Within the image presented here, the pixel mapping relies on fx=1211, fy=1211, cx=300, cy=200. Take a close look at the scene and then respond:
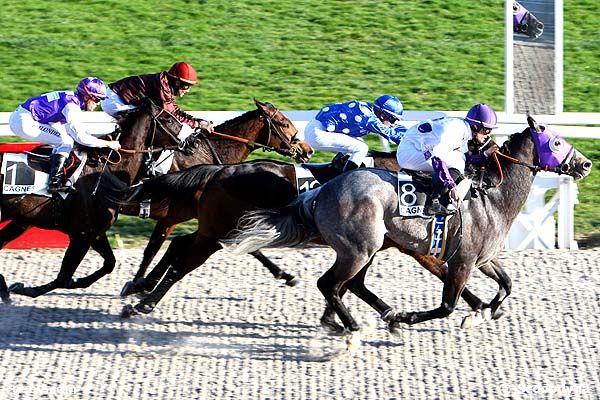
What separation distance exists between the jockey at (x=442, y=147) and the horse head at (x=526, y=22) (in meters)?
2.62

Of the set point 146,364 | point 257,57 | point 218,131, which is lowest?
point 257,57

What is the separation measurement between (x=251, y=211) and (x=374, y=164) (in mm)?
1199

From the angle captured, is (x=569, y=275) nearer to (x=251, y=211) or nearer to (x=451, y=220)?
(x=451, y=220)

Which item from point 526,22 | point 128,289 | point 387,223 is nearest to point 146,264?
point 128,289

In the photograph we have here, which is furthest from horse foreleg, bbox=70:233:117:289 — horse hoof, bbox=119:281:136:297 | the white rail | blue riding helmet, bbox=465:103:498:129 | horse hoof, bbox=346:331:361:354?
blue riding helmet, bbox=465:103:498:129

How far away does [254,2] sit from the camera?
50.2ft

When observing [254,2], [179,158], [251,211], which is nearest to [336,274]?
[251,211]

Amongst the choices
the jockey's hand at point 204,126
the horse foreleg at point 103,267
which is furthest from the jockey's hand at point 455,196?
the horse foreleg at point 103,267

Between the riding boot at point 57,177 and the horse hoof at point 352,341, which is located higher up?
the riding boot at point 57,177

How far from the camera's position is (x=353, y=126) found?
8.61m

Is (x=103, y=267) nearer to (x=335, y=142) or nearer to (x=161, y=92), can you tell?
(x=161, y=92)

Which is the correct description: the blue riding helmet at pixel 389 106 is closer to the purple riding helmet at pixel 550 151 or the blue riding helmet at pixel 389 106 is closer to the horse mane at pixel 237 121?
→ the horse mane at pixel 237 121

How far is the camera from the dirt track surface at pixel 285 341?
714cm

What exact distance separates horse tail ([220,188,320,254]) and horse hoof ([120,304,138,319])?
2.74 ft
